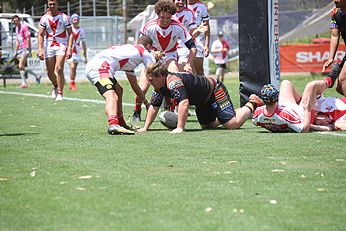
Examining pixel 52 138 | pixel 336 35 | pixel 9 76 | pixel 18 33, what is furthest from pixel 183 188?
pixel 9 76

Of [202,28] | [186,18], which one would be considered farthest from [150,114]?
[186,18]

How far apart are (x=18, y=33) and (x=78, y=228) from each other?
22469mm

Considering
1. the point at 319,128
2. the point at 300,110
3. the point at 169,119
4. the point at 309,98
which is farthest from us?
the point at 169,119

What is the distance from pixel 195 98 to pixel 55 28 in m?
8.05

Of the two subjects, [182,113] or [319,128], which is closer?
[182,113]

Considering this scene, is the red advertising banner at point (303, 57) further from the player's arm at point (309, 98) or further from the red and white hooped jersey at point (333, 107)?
the player's arm at point (309, 98)

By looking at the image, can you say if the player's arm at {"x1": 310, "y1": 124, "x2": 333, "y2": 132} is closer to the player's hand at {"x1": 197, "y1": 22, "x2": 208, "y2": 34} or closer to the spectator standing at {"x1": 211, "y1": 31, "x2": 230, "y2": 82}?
the player's hand at {"x1": 197, "y1": 22, "x2": 208, "y2": 34}

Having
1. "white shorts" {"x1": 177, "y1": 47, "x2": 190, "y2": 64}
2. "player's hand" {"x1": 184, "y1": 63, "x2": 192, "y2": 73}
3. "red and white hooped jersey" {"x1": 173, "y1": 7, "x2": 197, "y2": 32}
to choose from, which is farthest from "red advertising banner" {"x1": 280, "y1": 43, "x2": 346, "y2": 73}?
"player's hand" {"x1": 184, "y1": 63, "x2": 192, "y2": 73}

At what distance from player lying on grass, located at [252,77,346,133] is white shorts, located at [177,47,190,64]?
318 cm

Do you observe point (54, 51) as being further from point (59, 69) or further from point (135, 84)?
point (135, 84)

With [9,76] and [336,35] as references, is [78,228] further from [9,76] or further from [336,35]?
[9,76]

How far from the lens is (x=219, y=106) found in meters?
11.3

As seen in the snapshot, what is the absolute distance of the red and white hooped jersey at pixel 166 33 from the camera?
13.0 m

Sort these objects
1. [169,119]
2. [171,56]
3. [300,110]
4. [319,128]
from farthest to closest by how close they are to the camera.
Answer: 1. [171,56]
2. [169,119]
3. [319,128]
4. [300,110]
